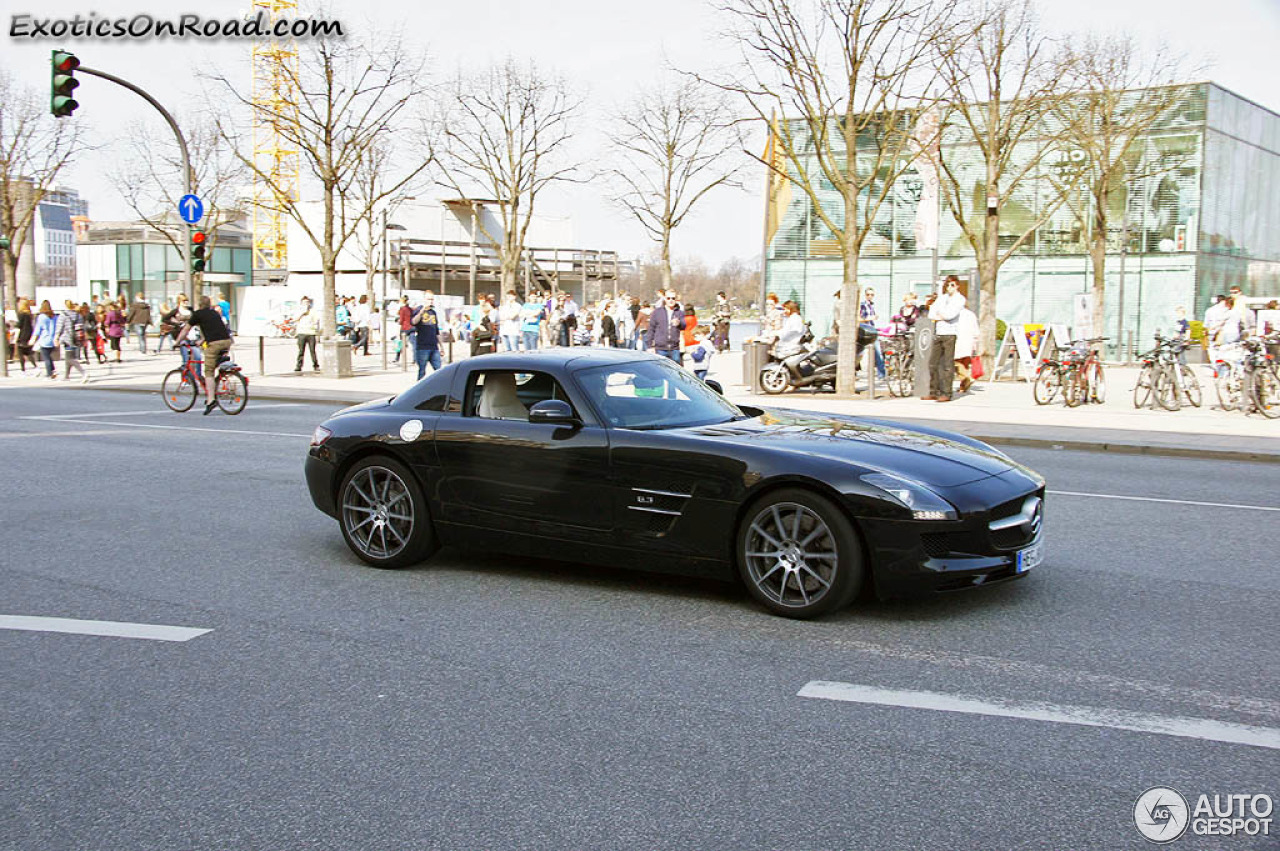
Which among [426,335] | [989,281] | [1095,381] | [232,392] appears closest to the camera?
[232,392]

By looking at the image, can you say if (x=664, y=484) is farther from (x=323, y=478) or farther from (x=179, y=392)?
(x=179, y=392)

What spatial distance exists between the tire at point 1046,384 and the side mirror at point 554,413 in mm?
14427

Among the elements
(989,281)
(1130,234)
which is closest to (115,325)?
(989,281)

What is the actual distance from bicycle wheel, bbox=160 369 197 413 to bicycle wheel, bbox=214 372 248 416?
0.79 meters

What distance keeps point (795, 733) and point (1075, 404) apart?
634 inches

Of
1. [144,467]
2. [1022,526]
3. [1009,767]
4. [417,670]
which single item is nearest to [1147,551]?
[1022,526]

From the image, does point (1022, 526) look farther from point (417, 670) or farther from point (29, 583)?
point (29, 583)

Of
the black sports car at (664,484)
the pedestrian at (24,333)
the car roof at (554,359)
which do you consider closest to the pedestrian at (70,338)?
the pedestrian at (24,333)

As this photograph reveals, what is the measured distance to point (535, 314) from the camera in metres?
25.8

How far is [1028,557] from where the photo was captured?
231 inches

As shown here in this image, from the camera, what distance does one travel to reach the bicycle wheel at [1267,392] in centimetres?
1730

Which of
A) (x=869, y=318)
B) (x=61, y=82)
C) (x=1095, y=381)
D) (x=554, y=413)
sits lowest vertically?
(x=1095, y=381)

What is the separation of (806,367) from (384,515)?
1473 cm

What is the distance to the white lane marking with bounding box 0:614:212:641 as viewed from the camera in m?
5.57
